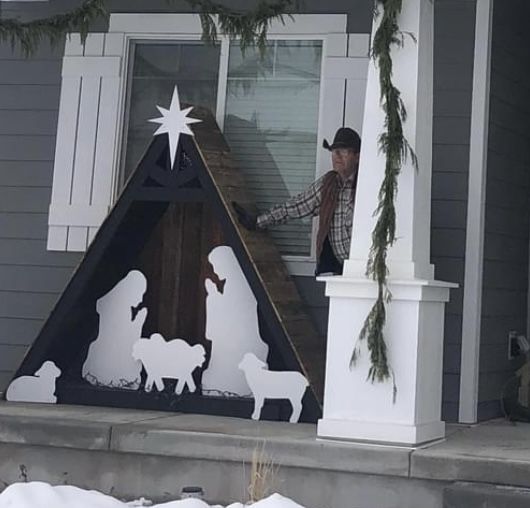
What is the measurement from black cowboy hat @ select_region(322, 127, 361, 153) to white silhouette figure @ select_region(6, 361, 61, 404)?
1.98 m

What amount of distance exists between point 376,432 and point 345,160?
5.37 ft

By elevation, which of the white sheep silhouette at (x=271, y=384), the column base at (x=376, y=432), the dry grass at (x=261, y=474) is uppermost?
the white sheep silhouette at (x=271, y=384)

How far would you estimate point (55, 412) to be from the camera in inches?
190

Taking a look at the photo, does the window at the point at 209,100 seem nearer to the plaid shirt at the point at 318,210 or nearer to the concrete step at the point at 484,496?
the plaid shirt at the point at 318,210

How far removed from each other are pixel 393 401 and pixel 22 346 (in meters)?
2.58

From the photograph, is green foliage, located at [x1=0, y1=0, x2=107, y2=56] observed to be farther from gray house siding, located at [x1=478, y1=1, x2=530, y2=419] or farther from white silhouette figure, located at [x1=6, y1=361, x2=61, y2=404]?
gray house siding, located at [x1=478, y1=1, x2=530, y2=419]

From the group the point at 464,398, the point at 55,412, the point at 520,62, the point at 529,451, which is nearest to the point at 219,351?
the point at 55,412

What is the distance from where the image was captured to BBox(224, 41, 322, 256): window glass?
5.51 m

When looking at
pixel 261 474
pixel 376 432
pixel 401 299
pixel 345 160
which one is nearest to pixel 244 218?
pixel 345 160

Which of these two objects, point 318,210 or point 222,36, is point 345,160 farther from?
point 222,36

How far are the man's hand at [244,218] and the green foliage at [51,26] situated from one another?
120cm

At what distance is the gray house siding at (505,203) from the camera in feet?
17.4

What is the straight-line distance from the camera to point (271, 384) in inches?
194

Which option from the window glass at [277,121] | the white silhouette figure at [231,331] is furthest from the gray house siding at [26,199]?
the window glass at [277,121]
